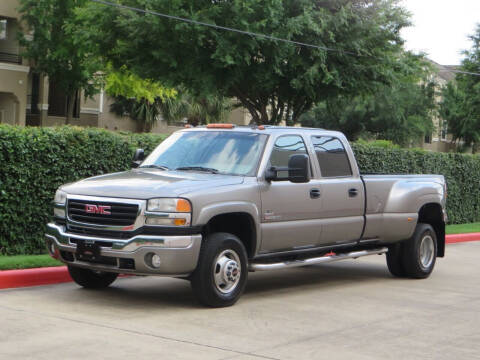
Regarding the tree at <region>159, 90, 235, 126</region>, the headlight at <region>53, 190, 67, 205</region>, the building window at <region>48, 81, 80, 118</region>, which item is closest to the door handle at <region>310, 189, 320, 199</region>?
the headlight at <region>53, 190, 67, 205</region>

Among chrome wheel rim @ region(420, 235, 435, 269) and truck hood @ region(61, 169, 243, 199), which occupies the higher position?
truck hood @ region(61, 169, 243, 199)

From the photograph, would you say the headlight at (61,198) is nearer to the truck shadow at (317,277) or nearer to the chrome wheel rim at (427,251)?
the truck shadow at (317,277)

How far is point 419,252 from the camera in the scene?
39.7 feet

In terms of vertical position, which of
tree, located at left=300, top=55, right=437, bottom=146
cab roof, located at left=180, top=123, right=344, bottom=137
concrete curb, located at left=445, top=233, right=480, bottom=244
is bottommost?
concrete curb, located at left=445, top=233, right=480, bottom=244

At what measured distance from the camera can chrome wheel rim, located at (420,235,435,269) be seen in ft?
40.1

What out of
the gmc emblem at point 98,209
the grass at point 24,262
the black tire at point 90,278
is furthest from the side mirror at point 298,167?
the grass at point 24,262

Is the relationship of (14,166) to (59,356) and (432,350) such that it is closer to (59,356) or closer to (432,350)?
(59,356)

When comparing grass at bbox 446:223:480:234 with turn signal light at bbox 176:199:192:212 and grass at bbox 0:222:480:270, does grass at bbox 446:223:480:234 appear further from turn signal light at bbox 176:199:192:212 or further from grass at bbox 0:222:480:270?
turn signal light at bbox 176:199:192:212

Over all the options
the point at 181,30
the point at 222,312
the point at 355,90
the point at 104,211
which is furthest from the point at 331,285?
the point at 355,90

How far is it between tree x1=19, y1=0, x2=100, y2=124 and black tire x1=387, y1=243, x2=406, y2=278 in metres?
21.9

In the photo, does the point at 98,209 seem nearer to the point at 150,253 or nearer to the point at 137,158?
the point at 150,253

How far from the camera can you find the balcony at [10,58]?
3500 centimetres

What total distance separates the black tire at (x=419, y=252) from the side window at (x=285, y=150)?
2.57m

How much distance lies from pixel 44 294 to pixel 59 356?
10.5ft
